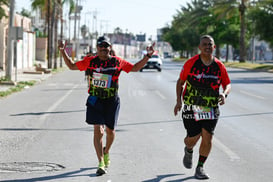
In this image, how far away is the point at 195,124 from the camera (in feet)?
24.1

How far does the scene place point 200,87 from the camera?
287 inches

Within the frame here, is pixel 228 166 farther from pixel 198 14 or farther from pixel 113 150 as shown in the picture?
pixel 198 14

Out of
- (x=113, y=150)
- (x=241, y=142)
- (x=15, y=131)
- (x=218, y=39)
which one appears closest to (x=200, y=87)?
(x=113, y=150)

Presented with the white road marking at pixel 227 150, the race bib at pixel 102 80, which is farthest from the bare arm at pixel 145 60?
the white road marking at pixel 227 150

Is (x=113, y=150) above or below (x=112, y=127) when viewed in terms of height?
below

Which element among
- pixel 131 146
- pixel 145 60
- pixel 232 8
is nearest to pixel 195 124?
pixel 145 60

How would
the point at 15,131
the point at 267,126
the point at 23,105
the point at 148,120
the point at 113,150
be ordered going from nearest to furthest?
the point at 113,150
the point at 15,131
the point at 267,126
the point at 148,120
the point at 23,105

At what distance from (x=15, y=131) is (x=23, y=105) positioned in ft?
20.0

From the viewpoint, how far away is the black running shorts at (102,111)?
24.6 feet

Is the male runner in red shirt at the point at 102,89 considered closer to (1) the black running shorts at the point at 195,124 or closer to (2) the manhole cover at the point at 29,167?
(2) the manhole cover at the point at 29,167

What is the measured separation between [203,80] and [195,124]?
1.86 ft

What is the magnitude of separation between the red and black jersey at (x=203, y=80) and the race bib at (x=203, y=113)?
53mm

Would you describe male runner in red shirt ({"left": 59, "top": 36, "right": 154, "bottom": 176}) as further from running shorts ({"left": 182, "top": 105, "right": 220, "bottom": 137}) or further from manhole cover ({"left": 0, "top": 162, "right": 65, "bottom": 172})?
running shorts ({"left": 182, "top": 105, "right": 220, "bottom": 137})

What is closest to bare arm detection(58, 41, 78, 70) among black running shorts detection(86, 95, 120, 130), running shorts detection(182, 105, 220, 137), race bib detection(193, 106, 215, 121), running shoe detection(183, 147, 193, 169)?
black running shorts detection(86, 95, 120, 130)
